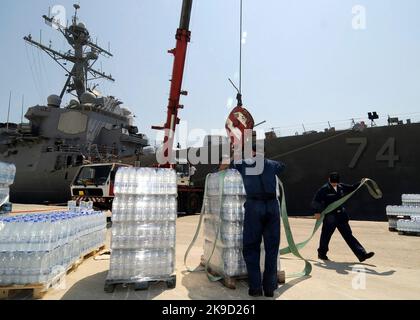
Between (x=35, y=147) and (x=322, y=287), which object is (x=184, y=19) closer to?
(x=322, y=287)

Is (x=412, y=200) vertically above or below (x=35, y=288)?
above

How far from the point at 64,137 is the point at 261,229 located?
2466 cm

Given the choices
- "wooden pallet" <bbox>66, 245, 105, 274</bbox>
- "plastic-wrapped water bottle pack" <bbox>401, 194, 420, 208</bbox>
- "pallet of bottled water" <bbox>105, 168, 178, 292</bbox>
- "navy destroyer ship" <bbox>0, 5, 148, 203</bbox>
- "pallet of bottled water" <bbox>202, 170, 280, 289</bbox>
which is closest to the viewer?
"pallet of bottled water" <bbox>105, 168, 178, 292</bbox>

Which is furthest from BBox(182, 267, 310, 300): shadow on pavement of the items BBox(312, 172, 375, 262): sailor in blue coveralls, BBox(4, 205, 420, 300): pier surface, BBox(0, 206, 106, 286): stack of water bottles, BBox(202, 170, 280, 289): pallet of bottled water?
BBox(0, 206, 106, 286): stack of water bottles

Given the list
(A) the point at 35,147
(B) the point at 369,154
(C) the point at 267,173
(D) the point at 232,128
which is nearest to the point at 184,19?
(D) the point at 232,128

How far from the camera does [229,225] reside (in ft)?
13.2

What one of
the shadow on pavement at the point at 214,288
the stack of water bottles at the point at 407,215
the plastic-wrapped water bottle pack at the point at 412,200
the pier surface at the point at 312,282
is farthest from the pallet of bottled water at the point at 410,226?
the shadow on pavement at the point at 214,288

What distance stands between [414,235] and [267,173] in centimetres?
721

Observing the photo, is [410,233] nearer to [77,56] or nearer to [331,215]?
[331,215]

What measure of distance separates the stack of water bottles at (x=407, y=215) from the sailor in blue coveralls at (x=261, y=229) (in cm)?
692

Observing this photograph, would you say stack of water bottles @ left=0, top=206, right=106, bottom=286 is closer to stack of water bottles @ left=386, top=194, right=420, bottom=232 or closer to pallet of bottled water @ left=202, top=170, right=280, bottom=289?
pallet of bottled water @ left=202, top=170, right=280, bottom=289

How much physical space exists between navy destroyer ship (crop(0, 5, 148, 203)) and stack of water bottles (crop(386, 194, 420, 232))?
17.2 m

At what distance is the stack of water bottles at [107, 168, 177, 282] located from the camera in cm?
385

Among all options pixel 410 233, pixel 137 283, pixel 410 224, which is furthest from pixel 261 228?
pixel 410 233
